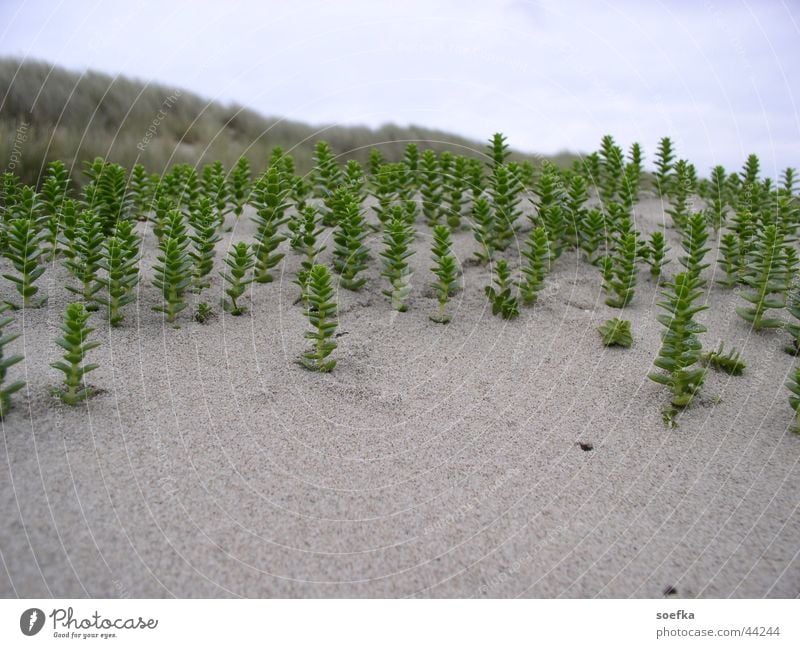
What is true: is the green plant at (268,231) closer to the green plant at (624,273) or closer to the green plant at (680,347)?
the green plant at (624,273)

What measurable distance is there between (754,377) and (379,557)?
112 inches

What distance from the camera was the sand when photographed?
9.00 feet

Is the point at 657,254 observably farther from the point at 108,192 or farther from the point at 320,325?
the point at 108,192

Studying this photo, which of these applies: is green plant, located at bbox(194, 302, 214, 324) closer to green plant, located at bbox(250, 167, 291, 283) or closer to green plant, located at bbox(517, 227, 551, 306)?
green plant, located at bbox(250, 167, 291, 283)

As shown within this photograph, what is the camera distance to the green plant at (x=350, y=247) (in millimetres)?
5090

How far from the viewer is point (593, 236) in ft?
19.7

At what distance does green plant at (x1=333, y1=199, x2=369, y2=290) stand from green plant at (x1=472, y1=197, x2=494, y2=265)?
1011mm

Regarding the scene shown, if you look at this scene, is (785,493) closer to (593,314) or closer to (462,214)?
(593,314)

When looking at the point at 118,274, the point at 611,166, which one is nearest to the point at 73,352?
A: the point at 118,274

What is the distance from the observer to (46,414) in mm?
3488

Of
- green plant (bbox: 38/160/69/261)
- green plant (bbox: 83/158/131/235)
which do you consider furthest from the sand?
green plant (bbox: 83/158/131/235)

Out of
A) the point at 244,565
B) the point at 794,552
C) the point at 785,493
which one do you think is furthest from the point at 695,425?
the point at 244,565
